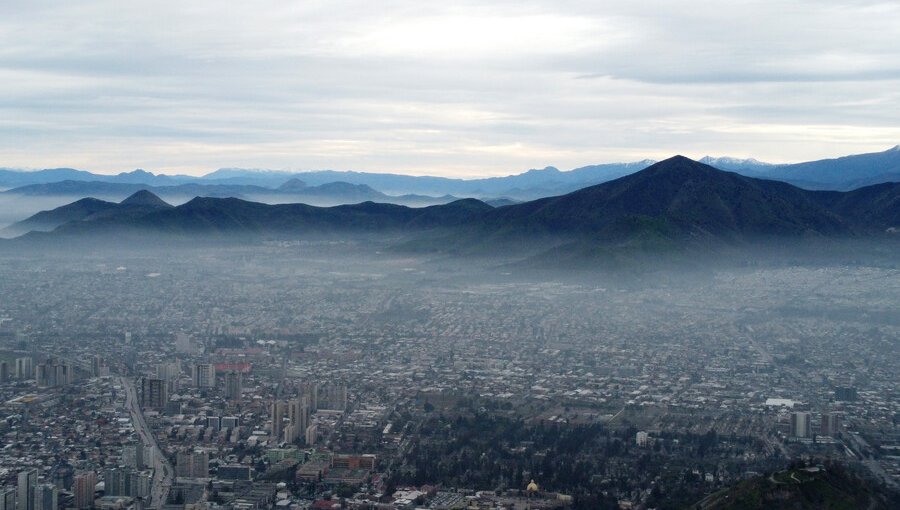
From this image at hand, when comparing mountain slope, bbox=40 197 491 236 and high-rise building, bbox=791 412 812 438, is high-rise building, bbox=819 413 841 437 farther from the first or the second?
mountain slope, bbox=40 197 491 236

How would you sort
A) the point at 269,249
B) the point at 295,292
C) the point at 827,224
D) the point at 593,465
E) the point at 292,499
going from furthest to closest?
the point at 269,249, the point at 827,224, the point at 295,292, the point at 593,465, the point at 292,499

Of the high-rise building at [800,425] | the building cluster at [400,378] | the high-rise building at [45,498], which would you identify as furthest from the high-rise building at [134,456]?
the high-rise building at [800,425]

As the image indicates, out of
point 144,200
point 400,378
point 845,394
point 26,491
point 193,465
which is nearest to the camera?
point 26,491

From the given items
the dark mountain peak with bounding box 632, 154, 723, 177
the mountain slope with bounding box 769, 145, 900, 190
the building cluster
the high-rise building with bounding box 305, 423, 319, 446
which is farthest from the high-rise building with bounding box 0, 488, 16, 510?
the mountain slope with bounding box 769, 145, 900, 190

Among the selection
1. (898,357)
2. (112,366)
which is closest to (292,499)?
(112,366)

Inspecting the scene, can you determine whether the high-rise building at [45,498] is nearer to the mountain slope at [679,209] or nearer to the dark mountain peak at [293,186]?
the mountain slope at [679,209]

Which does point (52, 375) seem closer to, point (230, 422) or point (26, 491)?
point (230, 422)

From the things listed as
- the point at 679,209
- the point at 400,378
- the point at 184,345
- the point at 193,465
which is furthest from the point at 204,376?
the point at 679,209

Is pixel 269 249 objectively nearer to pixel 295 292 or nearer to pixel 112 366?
pixel 295 292
